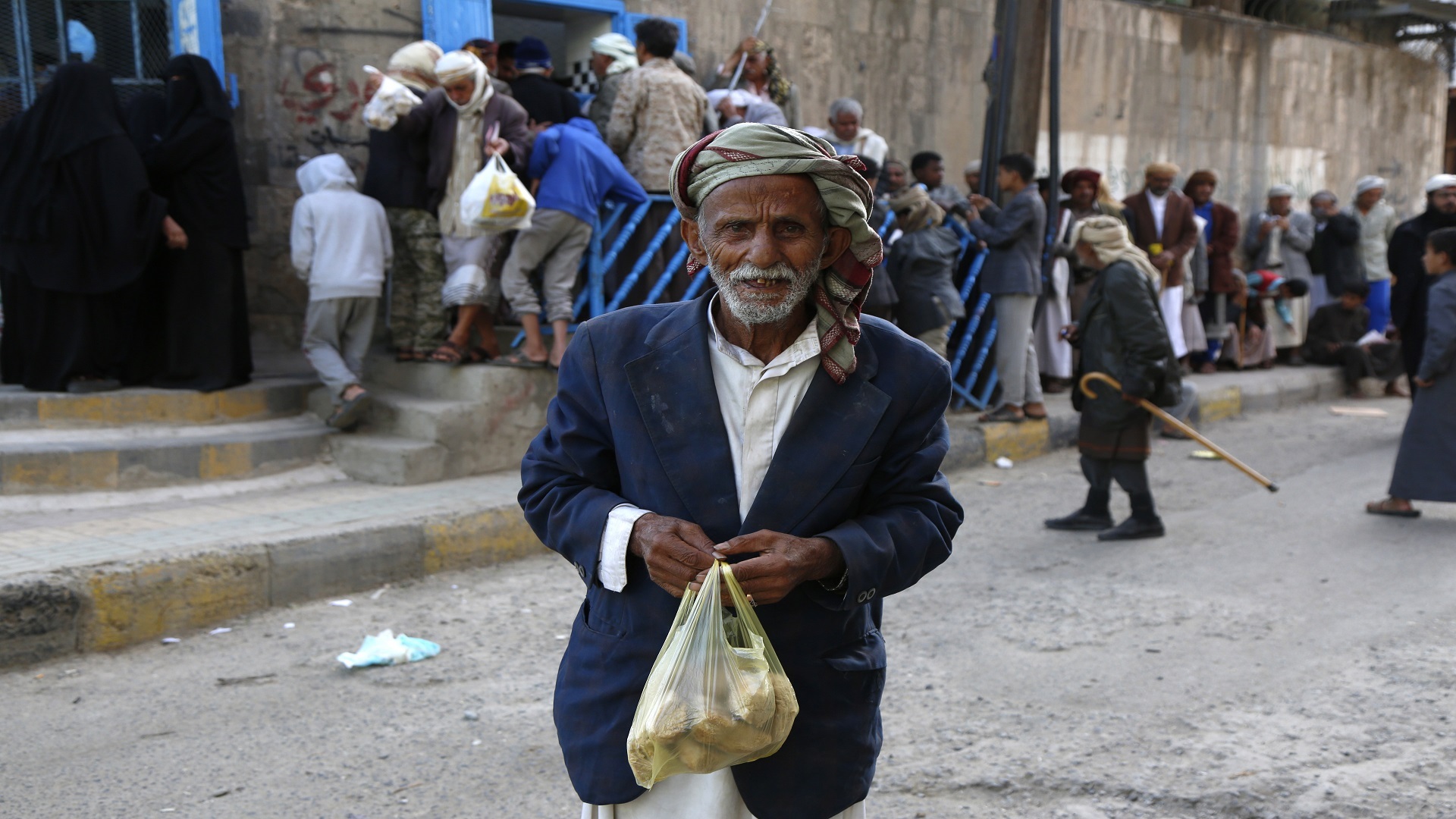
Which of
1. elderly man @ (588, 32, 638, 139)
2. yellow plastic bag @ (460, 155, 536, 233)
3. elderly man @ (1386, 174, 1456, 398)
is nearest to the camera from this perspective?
yellow plastic bag @ (460, 155, 536, 233)

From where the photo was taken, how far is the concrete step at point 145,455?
5410mm

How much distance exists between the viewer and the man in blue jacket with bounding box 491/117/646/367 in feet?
20.5

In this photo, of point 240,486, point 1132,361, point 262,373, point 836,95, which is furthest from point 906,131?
point 240,486

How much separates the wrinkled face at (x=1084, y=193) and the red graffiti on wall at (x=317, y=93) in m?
5.10

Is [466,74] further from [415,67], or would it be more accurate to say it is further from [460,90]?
[415,67]

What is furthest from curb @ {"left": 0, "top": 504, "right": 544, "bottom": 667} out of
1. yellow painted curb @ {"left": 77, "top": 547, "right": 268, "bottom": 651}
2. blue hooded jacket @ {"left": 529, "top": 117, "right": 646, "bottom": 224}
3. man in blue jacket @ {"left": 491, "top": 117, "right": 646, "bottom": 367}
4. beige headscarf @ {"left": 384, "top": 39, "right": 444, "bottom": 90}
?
beige headscarf @ {"left": 384, "top": 39, "right": 444, "bottom": 90}

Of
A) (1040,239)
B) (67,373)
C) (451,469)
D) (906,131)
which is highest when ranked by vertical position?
(906,131)

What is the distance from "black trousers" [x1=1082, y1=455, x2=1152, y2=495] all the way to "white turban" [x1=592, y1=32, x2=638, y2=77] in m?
3.68

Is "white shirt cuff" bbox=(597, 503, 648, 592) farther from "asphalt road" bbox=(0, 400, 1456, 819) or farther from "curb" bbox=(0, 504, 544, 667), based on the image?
"curb" bbox=(0, 504, 544, 667)

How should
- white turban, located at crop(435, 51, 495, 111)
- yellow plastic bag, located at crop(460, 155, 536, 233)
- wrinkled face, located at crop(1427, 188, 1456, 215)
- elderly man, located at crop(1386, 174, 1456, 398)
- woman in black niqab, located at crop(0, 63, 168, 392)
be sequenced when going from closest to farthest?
yellow plastic bag, located at crop(460, 155, 536, 233), woman in black niqab, located at crop(0, 63, 168, 392), white turban, located at crop(435, 51, 495, 111), elderly man, located at crop(1386, 174, 1456, 398), wrinkled face, located at crop(1427, 188, 1456, 215)

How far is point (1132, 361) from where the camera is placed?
5949 mm

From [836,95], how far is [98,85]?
6.33 m

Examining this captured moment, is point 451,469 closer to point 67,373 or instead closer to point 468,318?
point 468,318

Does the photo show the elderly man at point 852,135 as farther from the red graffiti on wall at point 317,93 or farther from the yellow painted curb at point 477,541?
the yellow painted curb at point 477,541
